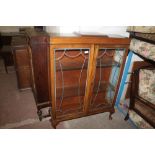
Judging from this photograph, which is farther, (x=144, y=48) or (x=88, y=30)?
(x=88, y=30)

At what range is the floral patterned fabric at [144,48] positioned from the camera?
57.6 inches

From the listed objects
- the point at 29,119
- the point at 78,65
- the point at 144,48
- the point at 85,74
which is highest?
the point at 144,48

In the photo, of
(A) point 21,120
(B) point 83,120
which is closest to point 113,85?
(B) point 83,120

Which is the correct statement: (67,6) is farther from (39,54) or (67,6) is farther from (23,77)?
(23,77)

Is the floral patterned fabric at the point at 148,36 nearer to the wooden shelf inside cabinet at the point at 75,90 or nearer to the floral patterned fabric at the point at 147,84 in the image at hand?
the floral patterned fabric at the point at 147,84

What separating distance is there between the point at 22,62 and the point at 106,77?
160 centimetres

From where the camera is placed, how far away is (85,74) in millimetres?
1947

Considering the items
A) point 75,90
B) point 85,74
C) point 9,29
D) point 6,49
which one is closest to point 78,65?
point 85,74

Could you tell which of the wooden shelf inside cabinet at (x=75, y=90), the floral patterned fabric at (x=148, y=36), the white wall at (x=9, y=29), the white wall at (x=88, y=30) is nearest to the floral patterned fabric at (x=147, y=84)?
the wooden shelf inside cabinet at (x=75, y=90)

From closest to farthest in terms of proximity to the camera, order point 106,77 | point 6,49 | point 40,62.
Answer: point 40,62 → point 106,77 → point 6,49

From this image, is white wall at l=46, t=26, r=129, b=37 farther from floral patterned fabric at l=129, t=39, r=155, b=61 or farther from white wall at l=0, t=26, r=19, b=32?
white wall at l=0, t=26, r=19, b=32

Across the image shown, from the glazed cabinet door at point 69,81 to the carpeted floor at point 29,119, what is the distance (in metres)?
0.24

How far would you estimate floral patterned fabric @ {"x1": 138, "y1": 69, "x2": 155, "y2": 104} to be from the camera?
73.8 inches

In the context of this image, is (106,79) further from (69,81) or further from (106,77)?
(69,81)
